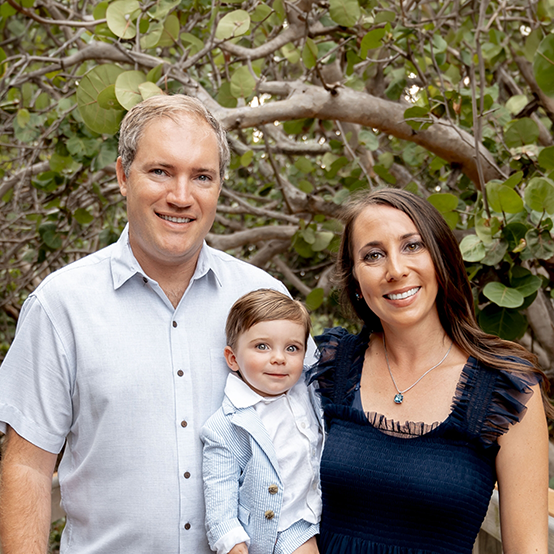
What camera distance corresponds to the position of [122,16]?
222 cm

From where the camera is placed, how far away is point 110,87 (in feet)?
6.89

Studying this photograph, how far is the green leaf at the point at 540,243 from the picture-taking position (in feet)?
6.79

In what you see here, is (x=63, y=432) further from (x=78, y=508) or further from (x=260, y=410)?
(x=260, y=410)

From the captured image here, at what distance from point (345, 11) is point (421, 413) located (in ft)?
4.97

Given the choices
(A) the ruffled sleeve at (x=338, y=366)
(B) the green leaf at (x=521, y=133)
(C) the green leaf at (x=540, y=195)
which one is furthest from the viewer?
(B) the green leaf at (x=521, y=133)

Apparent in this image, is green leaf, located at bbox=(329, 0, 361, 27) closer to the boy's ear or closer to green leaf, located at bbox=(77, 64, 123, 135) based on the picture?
green leaf, located at bbox=(77, 64, 123, 135)

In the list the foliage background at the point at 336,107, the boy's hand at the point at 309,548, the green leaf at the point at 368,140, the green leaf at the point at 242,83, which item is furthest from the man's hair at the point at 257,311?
the green leaf at the point at 368,140

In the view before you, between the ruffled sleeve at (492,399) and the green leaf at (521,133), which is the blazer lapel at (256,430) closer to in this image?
the ruffled sleeve at (492,399)

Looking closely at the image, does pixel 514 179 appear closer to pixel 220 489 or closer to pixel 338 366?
pixel 338 366

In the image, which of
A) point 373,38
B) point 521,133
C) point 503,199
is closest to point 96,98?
point 373,38

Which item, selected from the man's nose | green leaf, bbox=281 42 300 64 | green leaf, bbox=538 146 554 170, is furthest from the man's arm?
green leaf, bbox=281 42 300 64

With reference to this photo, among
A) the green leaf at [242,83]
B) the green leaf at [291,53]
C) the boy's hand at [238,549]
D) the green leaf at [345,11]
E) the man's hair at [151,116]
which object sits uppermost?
the green leaf at [291,53]

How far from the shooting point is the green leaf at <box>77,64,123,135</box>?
7.06ft

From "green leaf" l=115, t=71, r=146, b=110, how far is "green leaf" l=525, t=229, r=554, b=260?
139 cm
